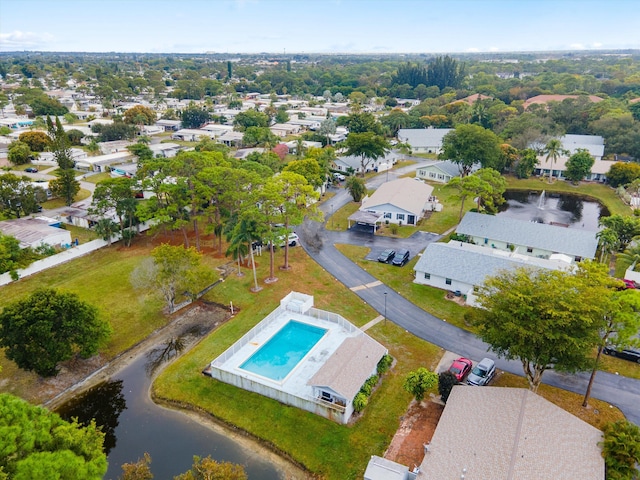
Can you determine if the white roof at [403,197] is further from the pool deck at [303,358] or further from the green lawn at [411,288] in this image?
the pool deck at [303,358]

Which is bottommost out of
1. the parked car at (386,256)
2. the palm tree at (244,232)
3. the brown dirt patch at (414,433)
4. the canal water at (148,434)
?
the canal water at (148,434)

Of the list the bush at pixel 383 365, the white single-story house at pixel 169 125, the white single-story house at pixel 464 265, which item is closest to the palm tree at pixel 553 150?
the white single-story house at pixel 464 265

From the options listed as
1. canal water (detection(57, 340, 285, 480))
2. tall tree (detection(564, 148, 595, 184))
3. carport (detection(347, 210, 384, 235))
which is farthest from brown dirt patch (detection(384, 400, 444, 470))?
tall tree (detection(564, 148, 595, 184))

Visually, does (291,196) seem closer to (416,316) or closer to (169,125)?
(416,316)

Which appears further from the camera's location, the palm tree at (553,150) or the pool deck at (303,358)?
the palm tree at (553,150)

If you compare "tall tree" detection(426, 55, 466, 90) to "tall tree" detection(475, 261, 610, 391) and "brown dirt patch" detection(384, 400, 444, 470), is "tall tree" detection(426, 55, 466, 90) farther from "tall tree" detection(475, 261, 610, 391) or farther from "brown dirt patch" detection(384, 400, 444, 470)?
"brown dirt patch" detection(384, 400, 444, 470)

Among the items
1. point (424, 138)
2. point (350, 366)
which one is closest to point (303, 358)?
point (350, 366)
